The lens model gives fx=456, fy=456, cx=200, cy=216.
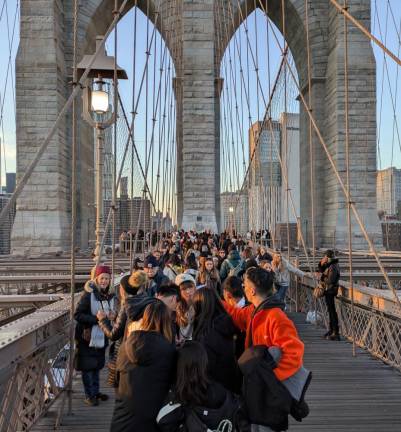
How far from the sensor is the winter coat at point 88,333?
10.9 ft

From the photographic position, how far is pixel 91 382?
3.53 meters

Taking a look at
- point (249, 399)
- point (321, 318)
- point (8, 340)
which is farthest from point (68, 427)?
point (321, 318)

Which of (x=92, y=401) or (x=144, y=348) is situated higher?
(x=144, y=348)

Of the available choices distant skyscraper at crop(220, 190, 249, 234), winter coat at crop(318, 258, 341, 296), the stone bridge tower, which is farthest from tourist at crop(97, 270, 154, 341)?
the stone bridge tower

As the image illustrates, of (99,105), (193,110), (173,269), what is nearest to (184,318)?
(173,269)

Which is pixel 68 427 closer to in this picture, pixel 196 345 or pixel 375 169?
pixel 196 345

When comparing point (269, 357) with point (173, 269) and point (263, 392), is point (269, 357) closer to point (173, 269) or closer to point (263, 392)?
point (263, 392)

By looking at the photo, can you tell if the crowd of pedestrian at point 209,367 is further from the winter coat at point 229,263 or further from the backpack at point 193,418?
the winter coat at point 229,263

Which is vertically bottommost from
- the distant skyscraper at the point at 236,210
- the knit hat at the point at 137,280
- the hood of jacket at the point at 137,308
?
the hood of jacket at the point at 137,308

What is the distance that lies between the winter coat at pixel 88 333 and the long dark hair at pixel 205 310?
1098mm

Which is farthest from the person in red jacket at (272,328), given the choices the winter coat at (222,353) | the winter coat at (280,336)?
the winter coat at (222,353)

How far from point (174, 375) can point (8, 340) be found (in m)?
1.04

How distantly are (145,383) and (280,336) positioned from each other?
2.28 ft

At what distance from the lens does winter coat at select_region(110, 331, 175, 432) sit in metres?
1.94
